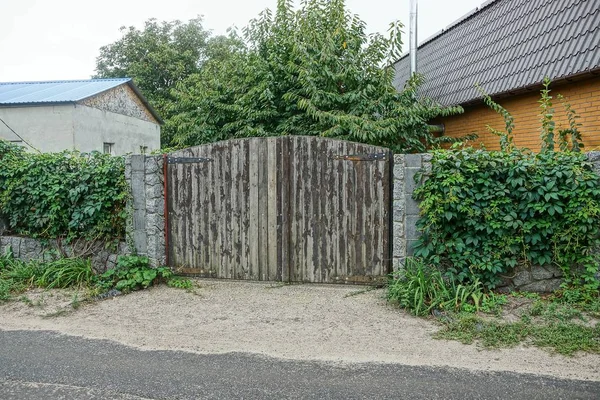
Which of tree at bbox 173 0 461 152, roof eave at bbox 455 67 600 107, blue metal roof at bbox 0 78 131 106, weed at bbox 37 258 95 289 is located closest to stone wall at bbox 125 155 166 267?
weed at bbox 37 258 95 289

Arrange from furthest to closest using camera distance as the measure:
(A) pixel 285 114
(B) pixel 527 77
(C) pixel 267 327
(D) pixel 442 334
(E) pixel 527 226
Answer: (A) pixel 285 114 → (B) pixel 527 77 → (E) pixel 527 226 → (C) pixel 267 327 → (D) pixel 442 334

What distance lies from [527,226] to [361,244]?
6.83ft

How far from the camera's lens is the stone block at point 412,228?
630 cm

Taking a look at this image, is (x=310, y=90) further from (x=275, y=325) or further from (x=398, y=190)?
(x=275, y=325)

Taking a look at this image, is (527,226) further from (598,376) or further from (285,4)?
(285,4)

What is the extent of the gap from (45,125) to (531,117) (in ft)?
48.8

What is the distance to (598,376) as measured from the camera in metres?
3.93

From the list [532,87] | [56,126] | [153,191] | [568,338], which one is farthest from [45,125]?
[568,338]

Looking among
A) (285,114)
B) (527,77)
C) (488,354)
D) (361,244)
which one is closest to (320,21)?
(285,114)

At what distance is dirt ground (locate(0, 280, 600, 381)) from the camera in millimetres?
4387

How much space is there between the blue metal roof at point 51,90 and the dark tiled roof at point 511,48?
38.7 feet

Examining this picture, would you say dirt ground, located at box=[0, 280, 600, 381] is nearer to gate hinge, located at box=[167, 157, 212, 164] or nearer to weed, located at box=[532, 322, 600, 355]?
weed, located at box=[532, 322, 600, 355]

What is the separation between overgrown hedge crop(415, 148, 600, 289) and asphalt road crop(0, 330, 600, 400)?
2205 millimetres

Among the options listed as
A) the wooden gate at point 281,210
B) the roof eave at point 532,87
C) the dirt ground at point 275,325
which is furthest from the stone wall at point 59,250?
the roof eave at point 532,87
